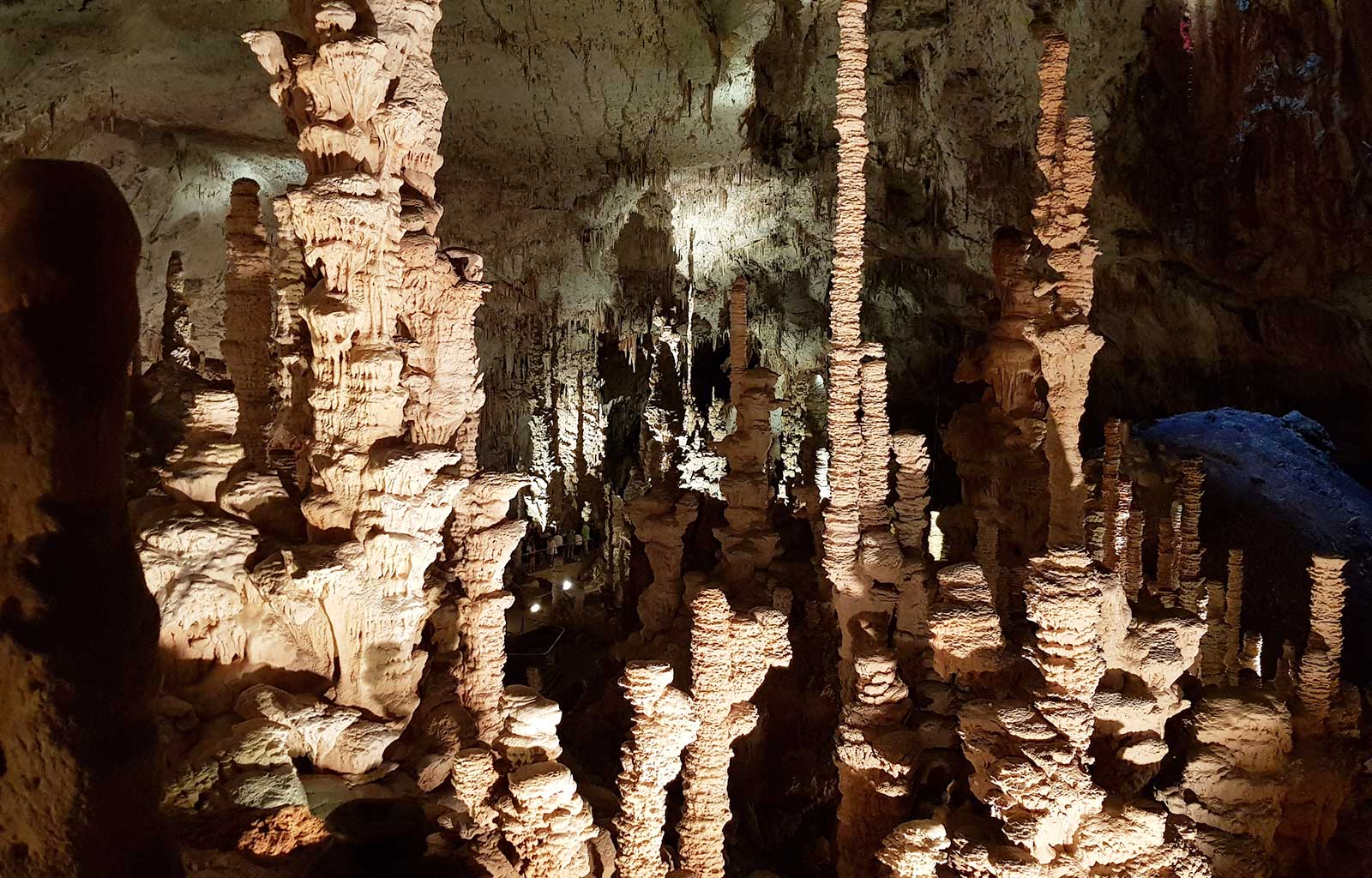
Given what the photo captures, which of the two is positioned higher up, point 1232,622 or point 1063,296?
point 1063,296

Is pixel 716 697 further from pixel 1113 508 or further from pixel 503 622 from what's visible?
pixel 1113 508

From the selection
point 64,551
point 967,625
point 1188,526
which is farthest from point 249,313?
point 1188,526

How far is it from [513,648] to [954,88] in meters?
10.1

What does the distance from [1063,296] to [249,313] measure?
21.5 ft

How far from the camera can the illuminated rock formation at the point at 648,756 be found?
4895 mm

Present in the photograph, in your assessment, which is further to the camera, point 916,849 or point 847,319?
point 847,319

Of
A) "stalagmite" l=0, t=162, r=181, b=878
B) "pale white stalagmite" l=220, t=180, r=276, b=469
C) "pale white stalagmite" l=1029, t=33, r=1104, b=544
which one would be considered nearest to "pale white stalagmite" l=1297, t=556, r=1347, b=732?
"pale white stalagmite" l=1029, t=33, r=1104, b=544

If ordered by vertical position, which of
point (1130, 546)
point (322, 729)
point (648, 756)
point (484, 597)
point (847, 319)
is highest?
point (847, 319)

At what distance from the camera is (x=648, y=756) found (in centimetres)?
495

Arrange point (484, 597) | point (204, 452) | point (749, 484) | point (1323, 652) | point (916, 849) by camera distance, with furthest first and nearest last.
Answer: point (749, 484)
point (1323, 652)
point (484, 597)
point (204, 452)
point (916, 849)

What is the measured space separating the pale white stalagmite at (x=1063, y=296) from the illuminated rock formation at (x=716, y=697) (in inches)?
108

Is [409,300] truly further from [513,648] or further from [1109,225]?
[1109,225]

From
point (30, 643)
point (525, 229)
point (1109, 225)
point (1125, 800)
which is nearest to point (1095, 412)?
point (1109, 225)

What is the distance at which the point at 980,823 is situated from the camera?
474cm
